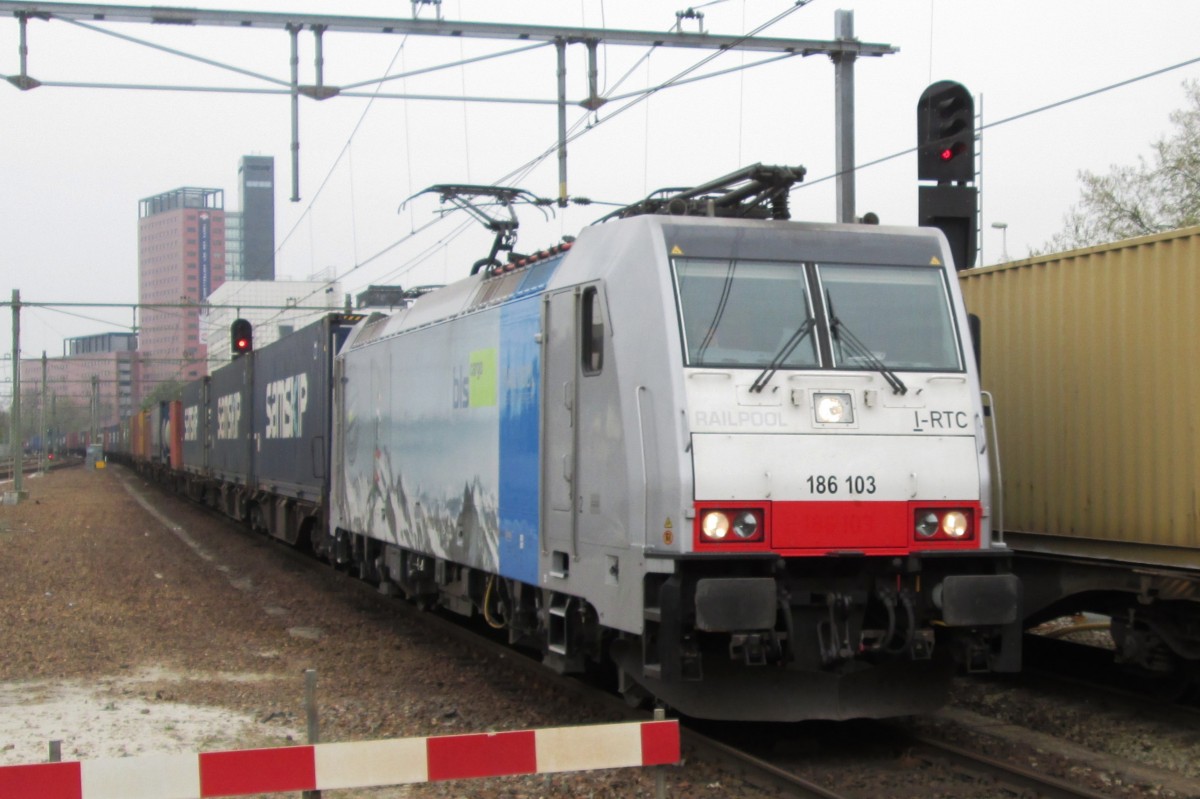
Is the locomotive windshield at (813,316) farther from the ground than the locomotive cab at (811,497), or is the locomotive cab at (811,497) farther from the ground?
the locomotive windshield at (813,316)

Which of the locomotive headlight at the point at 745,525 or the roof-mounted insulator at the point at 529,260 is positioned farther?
the roof-mounted insulator at the point at 529,260

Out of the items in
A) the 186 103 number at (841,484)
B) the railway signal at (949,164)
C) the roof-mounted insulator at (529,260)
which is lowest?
the 186 103 number at (841,484)

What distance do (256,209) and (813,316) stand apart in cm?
18190

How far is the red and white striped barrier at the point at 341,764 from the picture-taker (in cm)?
454

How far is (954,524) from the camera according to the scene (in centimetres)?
760

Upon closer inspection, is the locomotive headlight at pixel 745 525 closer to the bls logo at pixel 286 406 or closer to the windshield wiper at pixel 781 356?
the windshield wiper at pixel 781 356

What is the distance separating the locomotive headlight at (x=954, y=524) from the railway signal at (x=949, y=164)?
4934 millimetres

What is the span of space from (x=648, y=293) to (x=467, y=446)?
3.30m

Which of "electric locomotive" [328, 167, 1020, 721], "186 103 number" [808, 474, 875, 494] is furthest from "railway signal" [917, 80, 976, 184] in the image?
"186 103 number" [808, 474, 875, 494]

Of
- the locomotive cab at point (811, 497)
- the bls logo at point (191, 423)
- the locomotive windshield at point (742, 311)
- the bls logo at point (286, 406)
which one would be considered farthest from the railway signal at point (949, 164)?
the bls logo at point (191, 423)

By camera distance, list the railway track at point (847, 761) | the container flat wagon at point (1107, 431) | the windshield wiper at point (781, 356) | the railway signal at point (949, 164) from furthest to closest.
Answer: the railway signal at point (949, 164)
the container flat wagon at point (1107, 431)
the windshield wiper at point (781, 356)
the railway track at point (847, 761)

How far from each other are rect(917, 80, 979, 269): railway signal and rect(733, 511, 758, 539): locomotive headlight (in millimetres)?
5603

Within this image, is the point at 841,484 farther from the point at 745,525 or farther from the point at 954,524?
the point at 954,524

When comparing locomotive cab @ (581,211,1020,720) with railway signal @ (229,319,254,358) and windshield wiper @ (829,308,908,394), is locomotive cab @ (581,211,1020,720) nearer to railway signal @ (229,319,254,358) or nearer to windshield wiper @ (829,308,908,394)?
windshield wiper @ (829,308,908,394)
